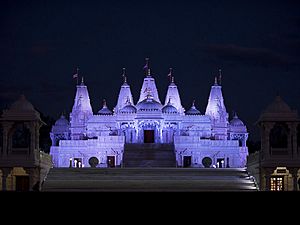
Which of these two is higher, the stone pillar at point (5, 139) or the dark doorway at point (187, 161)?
the stone pillar at point (5, 139)

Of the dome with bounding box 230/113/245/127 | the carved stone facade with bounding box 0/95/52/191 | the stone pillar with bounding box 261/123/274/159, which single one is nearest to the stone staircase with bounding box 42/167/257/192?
the carved stone facade with bounding box 0/95/52/191

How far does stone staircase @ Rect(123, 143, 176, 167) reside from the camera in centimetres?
4869

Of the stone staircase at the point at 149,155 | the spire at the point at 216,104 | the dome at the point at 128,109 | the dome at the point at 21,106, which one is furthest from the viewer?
the spire at the point at 216,104

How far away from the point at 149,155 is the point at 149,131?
16.7ft

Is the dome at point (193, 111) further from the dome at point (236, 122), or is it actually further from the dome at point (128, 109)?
the dome at point (128, 109)

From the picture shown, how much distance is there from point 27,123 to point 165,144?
15.1 m

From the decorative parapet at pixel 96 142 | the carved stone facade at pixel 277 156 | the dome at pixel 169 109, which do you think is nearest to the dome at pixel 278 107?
the carved stone facade at pixel 277 156

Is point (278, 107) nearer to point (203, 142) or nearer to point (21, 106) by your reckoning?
point (21, 106)

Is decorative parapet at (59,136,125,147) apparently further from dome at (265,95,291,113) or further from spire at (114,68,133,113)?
dome at (265,95,291,113)

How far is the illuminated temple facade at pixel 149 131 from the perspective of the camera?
5200 centimetres

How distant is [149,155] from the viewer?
163ft

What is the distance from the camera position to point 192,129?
54.8 m

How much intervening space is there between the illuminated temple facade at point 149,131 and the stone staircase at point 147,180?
33.8 feet

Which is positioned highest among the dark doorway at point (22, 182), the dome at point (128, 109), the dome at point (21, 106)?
the dome at point (128, 109)
